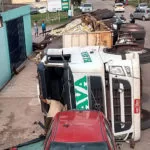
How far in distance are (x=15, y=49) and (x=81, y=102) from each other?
1040cm

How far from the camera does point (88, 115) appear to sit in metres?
7.60

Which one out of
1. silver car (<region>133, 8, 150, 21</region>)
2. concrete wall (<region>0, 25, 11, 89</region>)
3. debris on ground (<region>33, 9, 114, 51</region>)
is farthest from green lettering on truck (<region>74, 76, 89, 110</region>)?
silver car (<region>133, 8, 150, 21</region>)

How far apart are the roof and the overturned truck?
1.66 metres

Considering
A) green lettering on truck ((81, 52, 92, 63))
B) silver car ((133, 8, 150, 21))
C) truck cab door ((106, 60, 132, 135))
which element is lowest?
silver car ((133, 8, 150, 21))

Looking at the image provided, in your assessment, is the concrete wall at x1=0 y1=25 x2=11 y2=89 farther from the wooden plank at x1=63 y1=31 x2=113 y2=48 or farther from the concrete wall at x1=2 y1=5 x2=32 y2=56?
the wooden plank at x1=63 y1=31 x2=113 y2=48

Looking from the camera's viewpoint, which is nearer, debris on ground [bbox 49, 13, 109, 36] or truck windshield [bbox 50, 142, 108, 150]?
truck windshield [bbox 50, 142, 108, 150]

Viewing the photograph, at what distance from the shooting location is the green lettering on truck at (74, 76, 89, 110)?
30.8ft

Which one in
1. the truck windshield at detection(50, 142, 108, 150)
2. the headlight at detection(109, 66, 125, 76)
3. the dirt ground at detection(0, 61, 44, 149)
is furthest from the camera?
the dirt ground at detection(0, 61, 44, 149)

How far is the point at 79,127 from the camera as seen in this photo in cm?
695

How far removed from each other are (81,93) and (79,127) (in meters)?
2.56

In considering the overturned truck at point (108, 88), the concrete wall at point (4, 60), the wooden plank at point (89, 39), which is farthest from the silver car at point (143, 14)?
the overturned truck at point (108, 88)

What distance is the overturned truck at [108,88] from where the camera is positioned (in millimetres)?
9250

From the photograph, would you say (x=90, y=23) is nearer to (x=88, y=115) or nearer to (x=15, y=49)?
(x=15, y=49)

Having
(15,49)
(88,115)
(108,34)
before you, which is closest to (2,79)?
(15,49)
